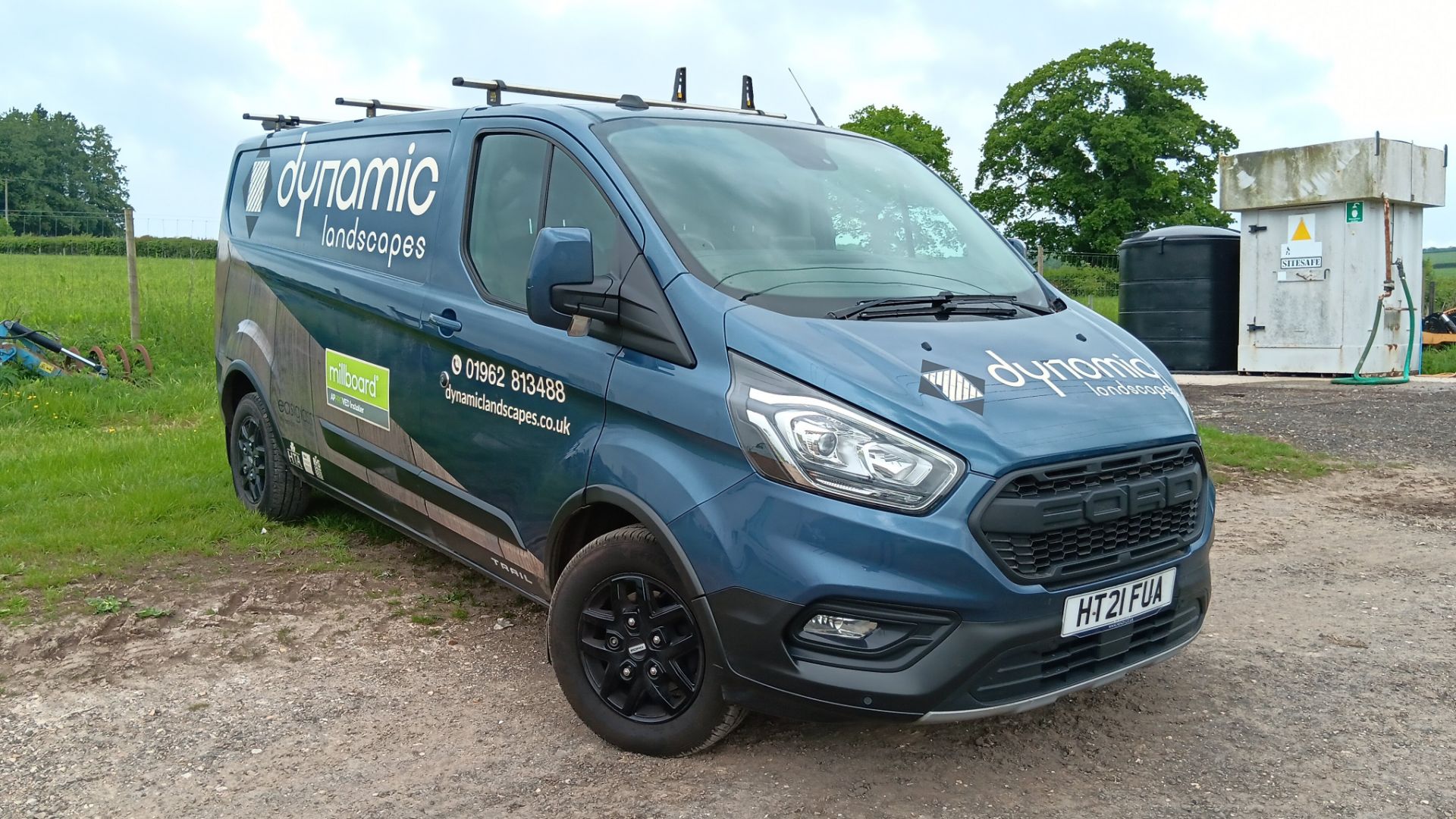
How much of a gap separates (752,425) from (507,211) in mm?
1581

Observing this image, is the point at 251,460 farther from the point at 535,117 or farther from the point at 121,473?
the point at 535,117

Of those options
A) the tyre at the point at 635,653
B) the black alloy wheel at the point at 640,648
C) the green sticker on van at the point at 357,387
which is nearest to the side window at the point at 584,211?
the tyre at the point at 635,653

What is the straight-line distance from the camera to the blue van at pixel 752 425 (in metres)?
Result: 2.95

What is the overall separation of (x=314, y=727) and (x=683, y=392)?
169 cm

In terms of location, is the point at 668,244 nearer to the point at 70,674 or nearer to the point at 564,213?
the point at 564,213

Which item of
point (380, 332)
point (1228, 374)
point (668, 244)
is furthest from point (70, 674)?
point (1228, 374)

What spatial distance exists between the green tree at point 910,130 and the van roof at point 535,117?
48378 millimetres

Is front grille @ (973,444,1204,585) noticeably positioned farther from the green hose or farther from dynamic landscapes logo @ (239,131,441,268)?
the green hose

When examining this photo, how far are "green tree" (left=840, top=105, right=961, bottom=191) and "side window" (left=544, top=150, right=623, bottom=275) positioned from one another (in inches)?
1948

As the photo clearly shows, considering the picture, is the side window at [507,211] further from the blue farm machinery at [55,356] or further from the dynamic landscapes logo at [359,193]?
the blue farm machinery at [55,356]

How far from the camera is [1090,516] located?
306 cm

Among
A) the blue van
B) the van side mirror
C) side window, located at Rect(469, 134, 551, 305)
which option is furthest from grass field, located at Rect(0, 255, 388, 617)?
the van side mirror

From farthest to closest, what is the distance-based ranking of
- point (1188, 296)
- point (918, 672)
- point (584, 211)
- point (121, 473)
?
point (1188, 296)
point (121, 473)
point (584, 211)
point (918, 672)

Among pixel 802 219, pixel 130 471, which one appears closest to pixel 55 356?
pixel 130 471
